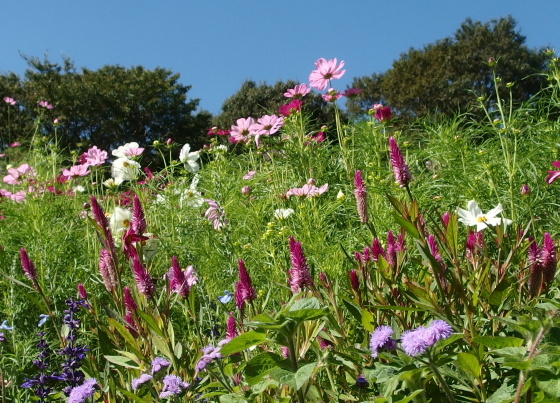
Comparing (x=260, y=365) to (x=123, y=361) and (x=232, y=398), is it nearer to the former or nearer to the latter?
(x=232, y=398)

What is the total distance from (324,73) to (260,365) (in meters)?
3.26

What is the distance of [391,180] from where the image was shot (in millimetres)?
3357

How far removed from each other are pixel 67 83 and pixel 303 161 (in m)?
21.7

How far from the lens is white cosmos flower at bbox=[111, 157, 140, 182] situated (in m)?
3.23

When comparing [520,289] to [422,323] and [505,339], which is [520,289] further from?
[505,339]

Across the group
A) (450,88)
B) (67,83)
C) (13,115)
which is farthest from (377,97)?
(13,115)

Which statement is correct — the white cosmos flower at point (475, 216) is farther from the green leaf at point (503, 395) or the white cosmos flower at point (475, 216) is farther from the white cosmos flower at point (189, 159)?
the white cosmos flower at point (189, 159)

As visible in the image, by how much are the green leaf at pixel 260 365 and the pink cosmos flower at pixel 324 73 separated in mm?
3202

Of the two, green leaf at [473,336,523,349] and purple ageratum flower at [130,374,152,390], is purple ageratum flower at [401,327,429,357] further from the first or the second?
purple ageratum flower at [130,374,152,390]

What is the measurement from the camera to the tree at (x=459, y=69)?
81.1ft

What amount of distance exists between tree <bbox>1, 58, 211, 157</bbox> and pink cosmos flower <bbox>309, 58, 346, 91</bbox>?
19.1m

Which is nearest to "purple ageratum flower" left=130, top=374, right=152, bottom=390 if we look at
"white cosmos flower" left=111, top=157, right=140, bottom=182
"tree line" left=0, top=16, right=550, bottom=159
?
"white cosmos flower" left=111, top=157, right=140, bottom=182

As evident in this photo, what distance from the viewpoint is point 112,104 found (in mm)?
23344

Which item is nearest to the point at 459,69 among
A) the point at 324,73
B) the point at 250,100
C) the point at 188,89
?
the point at 250,100
